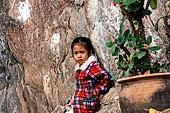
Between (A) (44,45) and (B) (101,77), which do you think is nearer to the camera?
(B) (101,77)

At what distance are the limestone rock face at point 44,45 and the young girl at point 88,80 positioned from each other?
1.30ft

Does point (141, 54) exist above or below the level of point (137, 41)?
below

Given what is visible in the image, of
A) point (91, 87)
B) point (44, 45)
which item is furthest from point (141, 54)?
point (44, 45)

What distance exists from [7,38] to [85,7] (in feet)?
5.91

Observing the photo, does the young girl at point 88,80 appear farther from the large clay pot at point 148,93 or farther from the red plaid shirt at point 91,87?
the large clay pot at point 148,93

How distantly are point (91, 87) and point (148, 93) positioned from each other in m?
1.27

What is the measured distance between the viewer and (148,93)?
7.79 feet

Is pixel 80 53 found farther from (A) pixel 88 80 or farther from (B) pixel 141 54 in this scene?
(B) pixel 141 54

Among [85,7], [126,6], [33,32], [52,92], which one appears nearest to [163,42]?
[126,6]

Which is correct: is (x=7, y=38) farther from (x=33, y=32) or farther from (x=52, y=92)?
(x=52, y=92)

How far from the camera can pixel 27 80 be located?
5.41 m

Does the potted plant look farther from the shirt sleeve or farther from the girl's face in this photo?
the girl's face

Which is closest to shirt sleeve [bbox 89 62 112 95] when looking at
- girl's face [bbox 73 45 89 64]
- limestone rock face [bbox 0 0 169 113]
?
Answer: girl's face [bbox 73 45 89 64]

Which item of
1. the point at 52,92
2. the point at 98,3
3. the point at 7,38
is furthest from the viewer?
the point at 7,38
